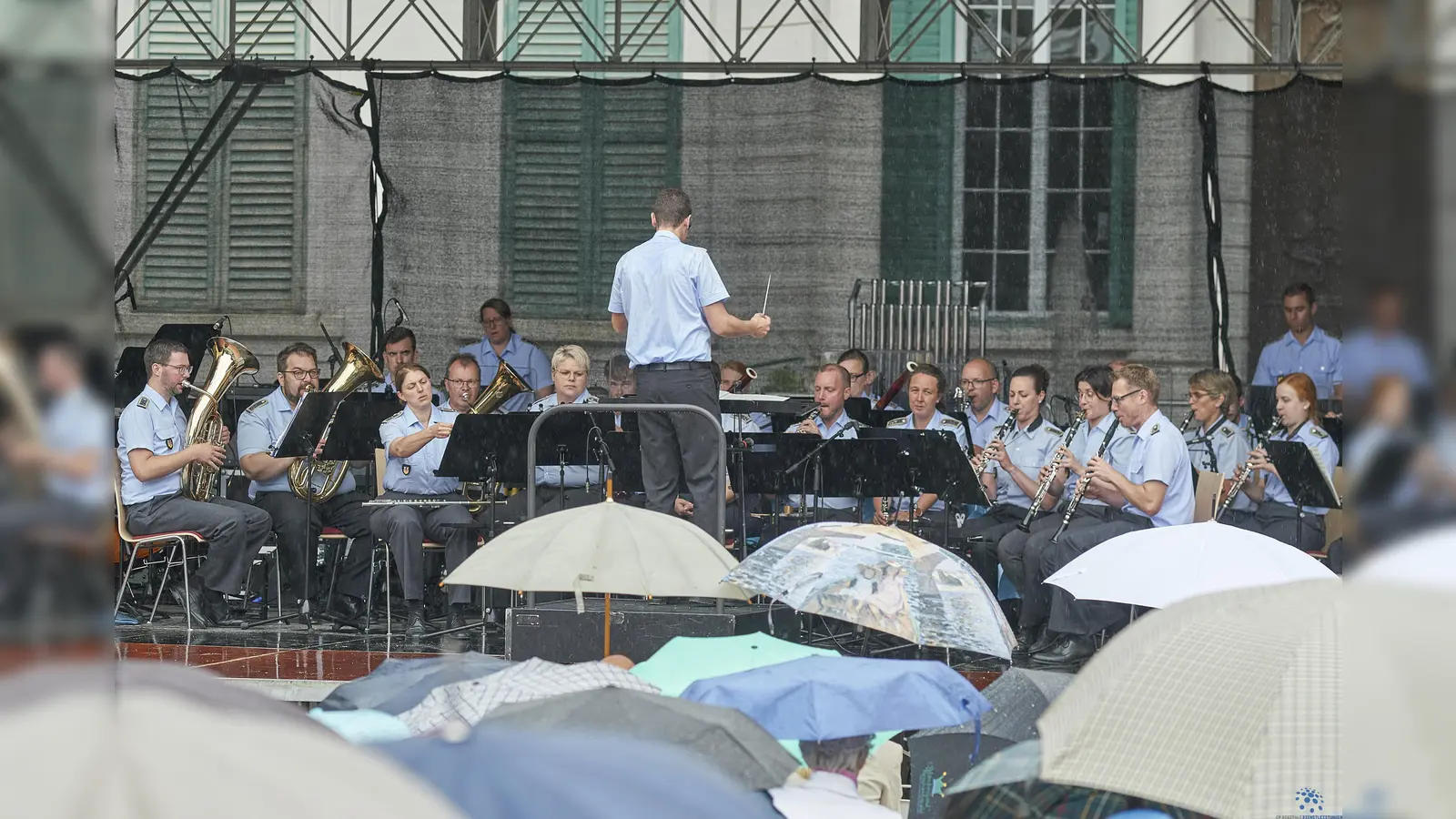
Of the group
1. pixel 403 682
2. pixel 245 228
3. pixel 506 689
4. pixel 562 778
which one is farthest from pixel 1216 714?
pixel 245 228

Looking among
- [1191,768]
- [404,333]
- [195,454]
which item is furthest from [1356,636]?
[404,333]

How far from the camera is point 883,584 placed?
18.4 feet

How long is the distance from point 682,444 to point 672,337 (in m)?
0.51

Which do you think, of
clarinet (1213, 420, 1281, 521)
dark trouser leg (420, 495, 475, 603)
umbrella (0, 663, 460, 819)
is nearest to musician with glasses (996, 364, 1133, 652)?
clarinet (1213, 420, 1281, 521)

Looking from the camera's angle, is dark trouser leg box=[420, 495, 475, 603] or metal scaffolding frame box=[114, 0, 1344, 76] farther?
metal scaffolding frame box=[114, 0, 1344, 76]

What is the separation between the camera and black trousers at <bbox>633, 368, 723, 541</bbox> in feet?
25.1

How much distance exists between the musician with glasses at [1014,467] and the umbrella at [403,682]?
249 inches

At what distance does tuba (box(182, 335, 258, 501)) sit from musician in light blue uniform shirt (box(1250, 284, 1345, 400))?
6457 millimetres

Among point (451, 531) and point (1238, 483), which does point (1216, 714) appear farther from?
point (451, 531)

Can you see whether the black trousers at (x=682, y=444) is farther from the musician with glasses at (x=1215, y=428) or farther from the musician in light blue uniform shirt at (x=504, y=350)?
the musician in light blue uniform shirt at (x=504, y=350)

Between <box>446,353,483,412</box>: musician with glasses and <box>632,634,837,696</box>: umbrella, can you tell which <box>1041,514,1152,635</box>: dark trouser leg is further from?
<box>632,634,837,696</box>: umbrella

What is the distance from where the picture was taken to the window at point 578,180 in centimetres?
1226

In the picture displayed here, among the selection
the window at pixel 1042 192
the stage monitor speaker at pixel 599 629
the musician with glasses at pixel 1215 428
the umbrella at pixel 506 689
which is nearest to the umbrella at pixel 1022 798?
the umbrella at pixel 506 689

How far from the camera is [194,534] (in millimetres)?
8930
